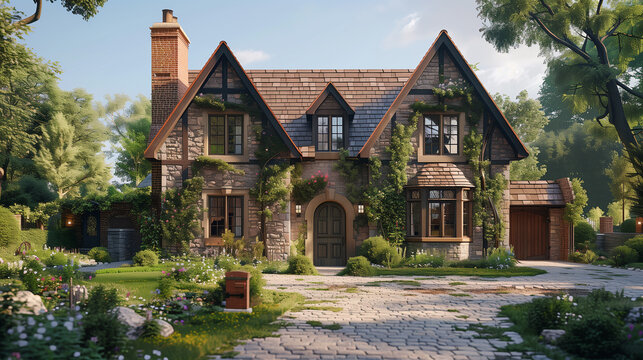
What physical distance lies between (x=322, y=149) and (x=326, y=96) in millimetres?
2174

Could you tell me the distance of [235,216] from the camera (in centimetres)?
1730

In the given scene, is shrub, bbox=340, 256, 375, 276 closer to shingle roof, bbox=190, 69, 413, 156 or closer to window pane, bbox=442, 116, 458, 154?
shingle roof, bbox=190, 69, 413, 156

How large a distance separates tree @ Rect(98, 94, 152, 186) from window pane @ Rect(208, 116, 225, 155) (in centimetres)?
2446

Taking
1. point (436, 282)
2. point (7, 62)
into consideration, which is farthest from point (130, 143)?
point (436, 282)

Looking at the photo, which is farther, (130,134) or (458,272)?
(130,134)

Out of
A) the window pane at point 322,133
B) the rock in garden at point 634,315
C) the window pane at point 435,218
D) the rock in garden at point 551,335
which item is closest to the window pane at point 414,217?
the window pane at point 435,218

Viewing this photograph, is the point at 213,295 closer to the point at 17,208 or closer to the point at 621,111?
the point at 17,208

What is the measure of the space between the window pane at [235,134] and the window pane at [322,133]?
126 inches

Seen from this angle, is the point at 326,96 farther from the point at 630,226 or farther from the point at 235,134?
the point at 630,226

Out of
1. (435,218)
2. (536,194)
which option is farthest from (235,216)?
(536,194)

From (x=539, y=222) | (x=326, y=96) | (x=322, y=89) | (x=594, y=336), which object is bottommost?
(x=594, y=336)

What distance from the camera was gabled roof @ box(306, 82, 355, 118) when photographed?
17875mm

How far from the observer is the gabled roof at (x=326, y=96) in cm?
1788

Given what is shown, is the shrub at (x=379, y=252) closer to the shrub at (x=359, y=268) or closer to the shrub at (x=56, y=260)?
the shrub at (x=359, y=268)
